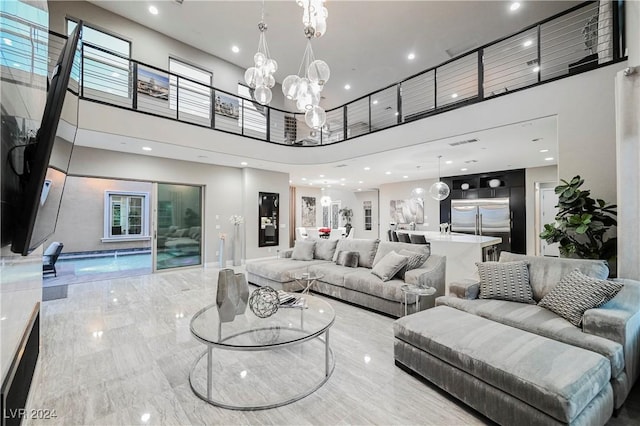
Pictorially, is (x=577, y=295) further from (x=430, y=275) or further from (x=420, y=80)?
(x=420, y=80)

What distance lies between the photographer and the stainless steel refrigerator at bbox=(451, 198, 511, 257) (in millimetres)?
9055

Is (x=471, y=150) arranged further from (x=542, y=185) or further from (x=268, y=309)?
(x=268, y=309)

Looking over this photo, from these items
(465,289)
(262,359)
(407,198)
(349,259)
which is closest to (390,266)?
(349,259)

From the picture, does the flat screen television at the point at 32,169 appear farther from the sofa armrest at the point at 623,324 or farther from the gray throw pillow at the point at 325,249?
the gray throw pillow at the point at 325,249

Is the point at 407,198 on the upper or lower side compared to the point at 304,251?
upper

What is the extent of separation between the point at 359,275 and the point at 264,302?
78.8 inches

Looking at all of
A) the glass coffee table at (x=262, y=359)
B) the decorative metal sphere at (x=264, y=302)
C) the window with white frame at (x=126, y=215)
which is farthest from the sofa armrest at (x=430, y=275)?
the window with white frame at (x=126, y=215)

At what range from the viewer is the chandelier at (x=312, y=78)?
2.76 meters

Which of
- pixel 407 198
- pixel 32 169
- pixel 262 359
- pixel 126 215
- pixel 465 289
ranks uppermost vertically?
pixel 407 198

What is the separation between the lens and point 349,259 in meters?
4.96

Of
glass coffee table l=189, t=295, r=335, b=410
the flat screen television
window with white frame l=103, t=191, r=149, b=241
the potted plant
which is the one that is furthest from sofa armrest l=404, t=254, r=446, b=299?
window with white frame l=103, t=191, r=149, b=241

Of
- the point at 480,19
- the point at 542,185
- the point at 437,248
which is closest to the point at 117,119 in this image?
the point at 437,248

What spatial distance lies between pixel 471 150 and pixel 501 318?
15.1ft

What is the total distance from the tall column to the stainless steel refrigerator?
6.82m
